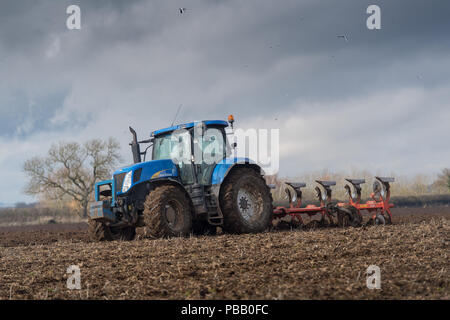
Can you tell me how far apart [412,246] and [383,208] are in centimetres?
502

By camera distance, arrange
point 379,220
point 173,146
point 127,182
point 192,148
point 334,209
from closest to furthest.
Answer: point 127,182 < point 192,148 < point 173,146 < point 334,209 < point 379,220

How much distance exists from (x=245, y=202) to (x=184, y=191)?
5.00 feet

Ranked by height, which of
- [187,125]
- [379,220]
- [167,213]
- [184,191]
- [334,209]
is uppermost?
[187,125]

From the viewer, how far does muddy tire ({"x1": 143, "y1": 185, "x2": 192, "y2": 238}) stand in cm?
916

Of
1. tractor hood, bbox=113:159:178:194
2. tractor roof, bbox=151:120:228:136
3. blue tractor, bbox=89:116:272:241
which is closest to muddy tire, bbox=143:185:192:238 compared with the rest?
blue tractor, bbox=89:116:272:241

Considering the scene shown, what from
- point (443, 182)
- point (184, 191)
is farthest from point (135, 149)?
point (443, 182)

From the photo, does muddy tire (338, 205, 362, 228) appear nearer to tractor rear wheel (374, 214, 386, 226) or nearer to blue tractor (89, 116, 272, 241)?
tractor rear wheel (374, 214, 386, 226)

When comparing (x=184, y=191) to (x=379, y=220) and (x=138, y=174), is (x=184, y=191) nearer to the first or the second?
(x=138, y=174)

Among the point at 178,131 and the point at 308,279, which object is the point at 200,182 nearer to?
the point at 178,131

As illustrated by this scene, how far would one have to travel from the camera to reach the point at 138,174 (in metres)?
9.67

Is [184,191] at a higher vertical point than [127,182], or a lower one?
lower

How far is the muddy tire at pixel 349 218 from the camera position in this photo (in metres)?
12.0

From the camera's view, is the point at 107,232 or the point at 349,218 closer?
the point at 107,232
